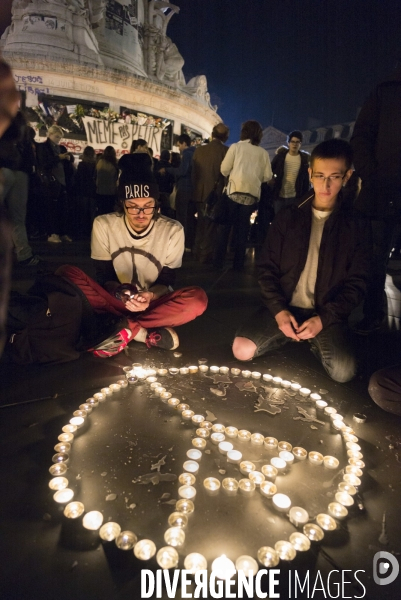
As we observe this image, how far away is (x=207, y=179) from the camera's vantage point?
19.9 feet

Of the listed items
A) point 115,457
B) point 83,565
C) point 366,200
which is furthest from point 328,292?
point 83,565

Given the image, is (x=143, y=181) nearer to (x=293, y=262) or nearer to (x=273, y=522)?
(x=293, y=262)

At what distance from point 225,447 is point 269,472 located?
0.76ft

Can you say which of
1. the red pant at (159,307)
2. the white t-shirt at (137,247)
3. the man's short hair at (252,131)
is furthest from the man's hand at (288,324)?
the man's short hair at (252,131)

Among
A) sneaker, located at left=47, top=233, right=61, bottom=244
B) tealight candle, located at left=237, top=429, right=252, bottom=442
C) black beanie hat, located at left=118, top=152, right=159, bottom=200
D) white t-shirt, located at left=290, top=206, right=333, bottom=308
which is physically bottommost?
tealight candle, located at left=237, top=429, right=252, bottom=442

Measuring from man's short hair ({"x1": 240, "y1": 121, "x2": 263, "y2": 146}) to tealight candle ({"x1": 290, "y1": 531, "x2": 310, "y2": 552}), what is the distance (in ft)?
16.4

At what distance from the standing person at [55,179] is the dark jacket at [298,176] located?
3.80m

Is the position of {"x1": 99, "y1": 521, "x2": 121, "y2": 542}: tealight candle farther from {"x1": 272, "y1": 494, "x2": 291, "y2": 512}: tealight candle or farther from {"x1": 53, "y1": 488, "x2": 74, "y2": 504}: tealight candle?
{"x1": 272, "y1": 494, "x2": 291, "y2": 512}: tealight candle

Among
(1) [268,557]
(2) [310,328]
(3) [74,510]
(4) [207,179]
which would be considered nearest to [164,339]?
(2) [310,328]

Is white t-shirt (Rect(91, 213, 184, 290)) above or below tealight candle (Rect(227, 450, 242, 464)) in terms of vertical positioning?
above

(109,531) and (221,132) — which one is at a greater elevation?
(221,132)

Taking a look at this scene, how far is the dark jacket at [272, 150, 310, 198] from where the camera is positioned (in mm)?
5672

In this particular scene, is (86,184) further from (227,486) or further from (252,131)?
(227,486)

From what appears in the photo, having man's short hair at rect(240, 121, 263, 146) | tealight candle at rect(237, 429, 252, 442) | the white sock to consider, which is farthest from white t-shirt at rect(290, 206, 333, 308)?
man's short hair at rect(240, 121, 263, 146)
